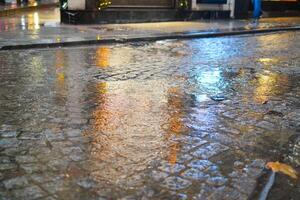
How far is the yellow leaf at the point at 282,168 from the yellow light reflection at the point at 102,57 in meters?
5.96

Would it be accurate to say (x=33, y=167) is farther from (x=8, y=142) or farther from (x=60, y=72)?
(x=60, y=72)

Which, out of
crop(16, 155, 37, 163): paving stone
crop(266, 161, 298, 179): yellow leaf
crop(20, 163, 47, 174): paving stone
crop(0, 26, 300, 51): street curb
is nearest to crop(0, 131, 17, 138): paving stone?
crop(16, 155, 37, 163): paving stone

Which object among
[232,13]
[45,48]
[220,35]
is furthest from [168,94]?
[232,13]

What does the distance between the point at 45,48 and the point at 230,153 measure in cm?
889

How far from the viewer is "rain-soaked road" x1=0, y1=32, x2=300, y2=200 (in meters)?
4.07

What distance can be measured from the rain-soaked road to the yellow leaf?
0.11 metres

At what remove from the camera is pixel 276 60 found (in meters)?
11.7

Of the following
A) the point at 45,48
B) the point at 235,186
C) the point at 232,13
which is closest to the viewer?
the point at 235,186

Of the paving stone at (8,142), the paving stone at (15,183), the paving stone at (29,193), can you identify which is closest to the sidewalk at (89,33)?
the paving stone at (8,142)

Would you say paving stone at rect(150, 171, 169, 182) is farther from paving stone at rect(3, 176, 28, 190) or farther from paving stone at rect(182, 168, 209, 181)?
paving stone at rect(3, 176, 28, 190)

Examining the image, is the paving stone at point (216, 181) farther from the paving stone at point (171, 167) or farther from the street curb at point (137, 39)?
the street curb at point (137, 39)

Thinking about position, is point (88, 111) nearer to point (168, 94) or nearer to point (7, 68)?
A: point (168, 94)

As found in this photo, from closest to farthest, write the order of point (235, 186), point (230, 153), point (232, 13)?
point (235, 186), point (230, 153), point (232, 13)

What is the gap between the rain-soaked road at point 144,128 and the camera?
160 inches
